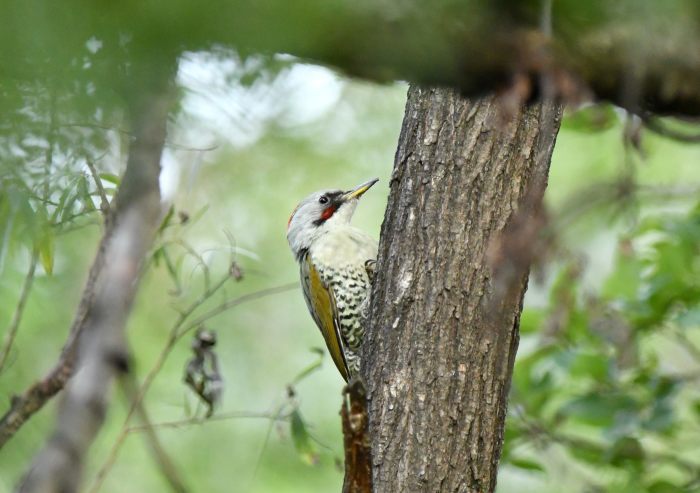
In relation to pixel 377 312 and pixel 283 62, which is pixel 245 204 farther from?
pixel 283 62

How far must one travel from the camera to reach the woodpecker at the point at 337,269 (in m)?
5.01

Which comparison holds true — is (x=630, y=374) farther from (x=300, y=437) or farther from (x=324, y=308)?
(x=324, y=308)

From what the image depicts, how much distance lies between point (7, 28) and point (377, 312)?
2.07 m

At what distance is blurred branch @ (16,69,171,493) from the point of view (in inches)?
29.7

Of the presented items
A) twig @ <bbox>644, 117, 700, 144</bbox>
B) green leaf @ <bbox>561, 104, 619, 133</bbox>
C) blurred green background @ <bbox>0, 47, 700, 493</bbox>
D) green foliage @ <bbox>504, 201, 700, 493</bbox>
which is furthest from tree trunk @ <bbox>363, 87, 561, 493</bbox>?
green leaf @ <bbox>561, 104, 619, 133</bbox>

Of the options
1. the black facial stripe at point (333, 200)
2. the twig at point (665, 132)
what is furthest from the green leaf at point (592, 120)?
the twig at point (665, 132)

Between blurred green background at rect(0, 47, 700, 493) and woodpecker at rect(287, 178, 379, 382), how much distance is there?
0.41 m

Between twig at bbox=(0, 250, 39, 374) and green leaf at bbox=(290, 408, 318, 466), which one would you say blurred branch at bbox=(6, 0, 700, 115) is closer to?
twig at bbox=(0, 250, 39, 374)

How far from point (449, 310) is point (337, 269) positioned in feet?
8.01

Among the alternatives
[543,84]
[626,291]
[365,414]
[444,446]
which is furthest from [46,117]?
[626,291]

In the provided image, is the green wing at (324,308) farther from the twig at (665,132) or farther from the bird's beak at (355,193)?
the twig at (665,132)

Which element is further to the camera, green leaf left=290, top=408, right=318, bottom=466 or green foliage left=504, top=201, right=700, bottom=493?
green leaf left=290, top=408, right=318, bottom=466

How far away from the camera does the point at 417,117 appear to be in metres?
2.86

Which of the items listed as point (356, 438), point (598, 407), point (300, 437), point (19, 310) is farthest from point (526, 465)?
point (19, 310)
